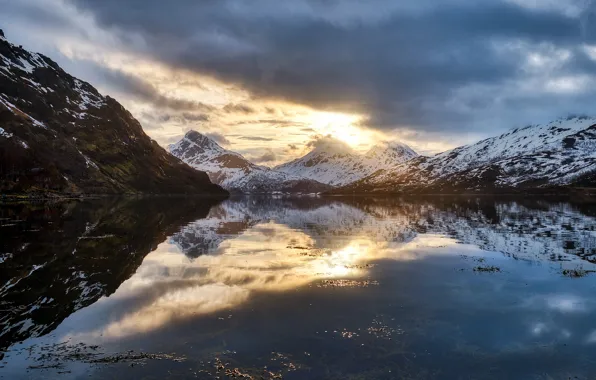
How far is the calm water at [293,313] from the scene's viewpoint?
1878cm

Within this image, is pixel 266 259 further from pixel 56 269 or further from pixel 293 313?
pixel 293 313

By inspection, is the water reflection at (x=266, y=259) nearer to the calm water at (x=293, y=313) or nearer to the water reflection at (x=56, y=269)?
the calm water at (x=293, y=313)

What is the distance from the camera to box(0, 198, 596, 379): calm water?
18.8 meters

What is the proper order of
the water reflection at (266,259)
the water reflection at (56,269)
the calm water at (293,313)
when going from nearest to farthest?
the calm water at (293,313) < the water reflection at (56,269) < the water reflection at (266,259)

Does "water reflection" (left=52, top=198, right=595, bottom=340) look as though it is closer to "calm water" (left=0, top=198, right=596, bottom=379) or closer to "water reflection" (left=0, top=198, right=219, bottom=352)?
"calm water" (left=0, top=198, right=596, bottom=379)

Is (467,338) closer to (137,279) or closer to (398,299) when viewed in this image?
(398,299)

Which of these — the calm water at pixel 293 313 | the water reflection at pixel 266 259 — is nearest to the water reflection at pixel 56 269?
the calm water at pixel 293 313

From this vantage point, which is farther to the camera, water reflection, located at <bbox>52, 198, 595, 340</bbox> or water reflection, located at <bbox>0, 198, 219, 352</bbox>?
water reflection, located at <bbox>52, 198, 595, 340</bbox>

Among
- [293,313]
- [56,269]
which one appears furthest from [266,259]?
[293,313]

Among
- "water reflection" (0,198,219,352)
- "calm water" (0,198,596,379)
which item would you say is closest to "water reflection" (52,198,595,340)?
"calm water" (0,198,596,379)

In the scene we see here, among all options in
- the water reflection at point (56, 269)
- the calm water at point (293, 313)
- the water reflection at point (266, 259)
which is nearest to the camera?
the calm water at point (293, 313)

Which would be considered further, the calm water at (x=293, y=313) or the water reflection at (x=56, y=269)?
the water reflection at (x=56, y=269)

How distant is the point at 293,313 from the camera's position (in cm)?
2609

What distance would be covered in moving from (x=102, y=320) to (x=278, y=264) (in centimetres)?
2037
